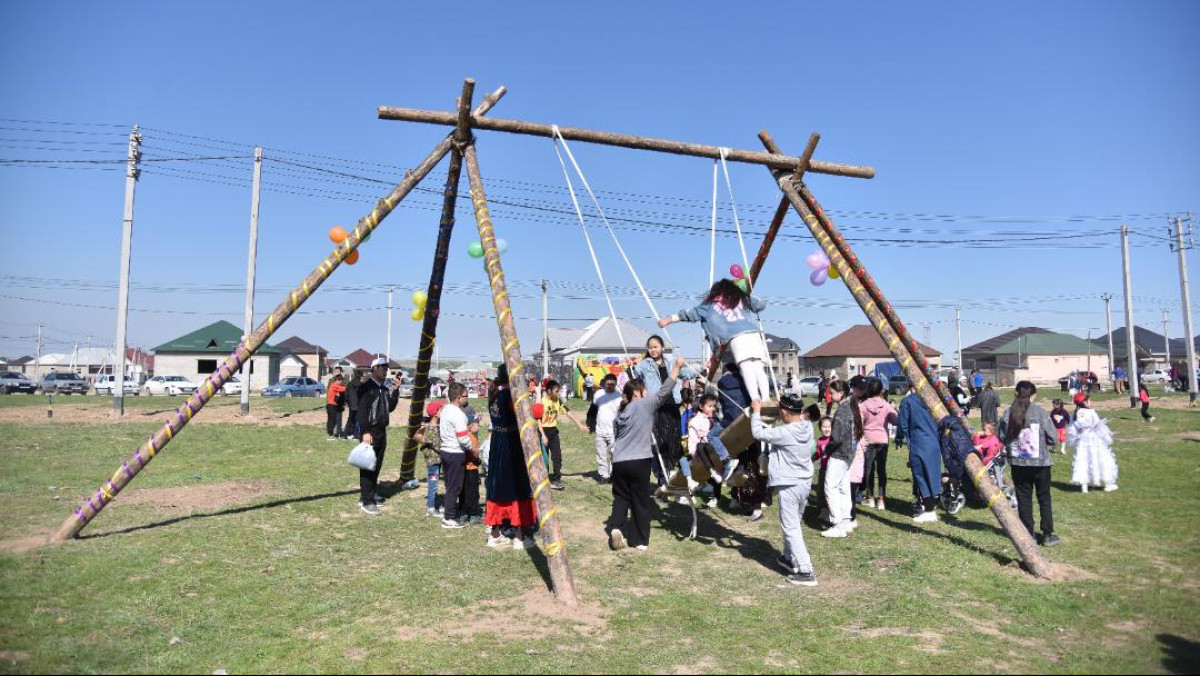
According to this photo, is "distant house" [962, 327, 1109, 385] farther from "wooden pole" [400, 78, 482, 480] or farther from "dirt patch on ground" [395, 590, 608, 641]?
"dirt patch on ground" [395, 590, 608, 641]

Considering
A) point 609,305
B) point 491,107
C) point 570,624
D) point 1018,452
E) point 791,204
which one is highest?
point 491,107

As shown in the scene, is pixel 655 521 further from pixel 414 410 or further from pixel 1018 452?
pixel 1018 452

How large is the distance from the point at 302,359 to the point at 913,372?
249 feet

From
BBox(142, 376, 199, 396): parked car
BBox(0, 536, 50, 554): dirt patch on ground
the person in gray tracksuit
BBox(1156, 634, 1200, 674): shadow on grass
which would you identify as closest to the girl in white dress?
BBox(1156, 634, 1200, 674): shadow on grass

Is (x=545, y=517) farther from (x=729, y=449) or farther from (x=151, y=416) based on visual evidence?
(x=151, y=416)

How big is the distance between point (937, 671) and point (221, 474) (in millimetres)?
11971

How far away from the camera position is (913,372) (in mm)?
8789

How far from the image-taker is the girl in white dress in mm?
12539

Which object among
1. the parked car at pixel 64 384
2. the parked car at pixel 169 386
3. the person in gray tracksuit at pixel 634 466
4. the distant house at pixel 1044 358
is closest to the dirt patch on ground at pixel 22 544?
the person in gray tracksuit at pixel 634 466

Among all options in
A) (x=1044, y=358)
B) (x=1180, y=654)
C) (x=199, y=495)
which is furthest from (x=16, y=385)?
(x=1044, y=358)

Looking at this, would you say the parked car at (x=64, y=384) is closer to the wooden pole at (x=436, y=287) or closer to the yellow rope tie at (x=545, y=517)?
the wooden pole at (x=436, y=287)

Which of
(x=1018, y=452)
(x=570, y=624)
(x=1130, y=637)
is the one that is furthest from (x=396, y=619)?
(x=1018, y=452)

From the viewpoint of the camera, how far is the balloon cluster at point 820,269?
10.1 meters

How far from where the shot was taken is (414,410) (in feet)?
35.3
